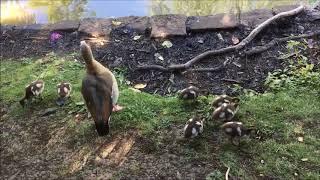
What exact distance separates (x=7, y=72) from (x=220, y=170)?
3436 mm

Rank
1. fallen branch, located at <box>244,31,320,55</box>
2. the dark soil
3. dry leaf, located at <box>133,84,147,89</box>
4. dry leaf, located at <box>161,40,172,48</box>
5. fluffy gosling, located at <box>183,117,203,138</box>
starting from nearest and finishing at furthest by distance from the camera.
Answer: fluffy gosling, located at <box>183,117,203,138</box> → the dark soil → dry leaf, located at <box>133,84,147,89</box> → fallen branch, located at <box>244,31,320,55</box> → dry leaf, located at <box>161,40,172,48</box>

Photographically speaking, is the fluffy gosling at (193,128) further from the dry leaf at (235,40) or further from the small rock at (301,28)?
the small rock at (301,28)

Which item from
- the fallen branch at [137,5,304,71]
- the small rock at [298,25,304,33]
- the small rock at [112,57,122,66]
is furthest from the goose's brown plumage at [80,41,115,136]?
the small rock at [298,25,304,33]

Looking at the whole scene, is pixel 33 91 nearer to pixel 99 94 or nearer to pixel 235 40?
pixel 99 94

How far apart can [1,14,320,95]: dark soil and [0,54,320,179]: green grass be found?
0.30 meters

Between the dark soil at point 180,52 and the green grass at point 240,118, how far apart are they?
301 mm

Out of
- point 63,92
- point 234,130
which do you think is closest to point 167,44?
point 63,92

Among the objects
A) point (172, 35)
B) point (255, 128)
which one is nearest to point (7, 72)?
point (172, 35)

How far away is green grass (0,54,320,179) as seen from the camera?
4430 millimetres

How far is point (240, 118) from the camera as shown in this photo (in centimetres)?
505

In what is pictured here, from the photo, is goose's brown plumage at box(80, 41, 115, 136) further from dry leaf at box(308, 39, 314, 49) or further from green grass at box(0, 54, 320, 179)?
dry leaf at box(308, 39, 314, 49)

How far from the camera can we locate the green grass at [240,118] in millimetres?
4430

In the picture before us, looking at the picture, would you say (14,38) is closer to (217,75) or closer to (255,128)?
(217,75)

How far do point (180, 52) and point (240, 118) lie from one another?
1693 millimetres
